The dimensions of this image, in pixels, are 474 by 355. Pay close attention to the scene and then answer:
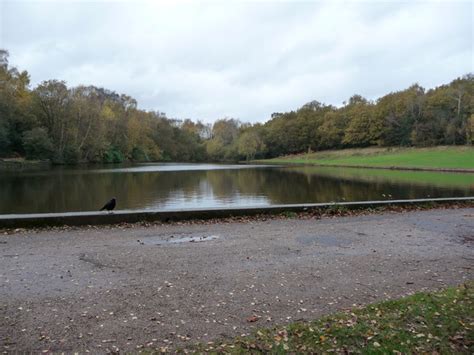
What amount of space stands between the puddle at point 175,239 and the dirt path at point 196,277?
0.03 m

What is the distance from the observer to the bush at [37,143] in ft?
235

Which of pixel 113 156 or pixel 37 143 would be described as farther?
pixel 113 156

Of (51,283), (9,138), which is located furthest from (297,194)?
(9,138)

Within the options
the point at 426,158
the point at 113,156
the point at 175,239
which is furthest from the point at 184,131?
the point at 175,239

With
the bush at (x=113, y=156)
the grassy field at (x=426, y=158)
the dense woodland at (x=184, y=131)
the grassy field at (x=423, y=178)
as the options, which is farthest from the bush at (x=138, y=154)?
the grassy field at (x=423, y=178)

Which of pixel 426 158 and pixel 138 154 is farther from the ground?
pixel 138 154

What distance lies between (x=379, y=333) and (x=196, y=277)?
317 cm

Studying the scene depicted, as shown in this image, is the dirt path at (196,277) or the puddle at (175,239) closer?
the dirt path at (196,277)

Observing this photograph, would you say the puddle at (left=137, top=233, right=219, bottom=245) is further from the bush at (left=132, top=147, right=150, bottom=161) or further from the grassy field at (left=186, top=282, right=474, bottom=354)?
the bush at (left=132, top=147, right=150, bottom=161)

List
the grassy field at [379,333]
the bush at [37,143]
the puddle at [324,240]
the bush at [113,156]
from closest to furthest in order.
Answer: the grassy field at [379,333] < the puddle at [324,240] < the bush at [37,143] < the bush at [113,156]

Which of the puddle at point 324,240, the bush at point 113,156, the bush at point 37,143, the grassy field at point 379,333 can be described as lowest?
the grassy field at point 379,333

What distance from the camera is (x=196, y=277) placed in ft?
21.7

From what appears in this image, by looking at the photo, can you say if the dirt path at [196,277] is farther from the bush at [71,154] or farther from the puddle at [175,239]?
the bush at [71,154]

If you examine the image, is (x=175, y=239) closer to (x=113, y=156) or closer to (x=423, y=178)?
(x=423, y=178)
